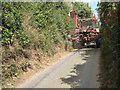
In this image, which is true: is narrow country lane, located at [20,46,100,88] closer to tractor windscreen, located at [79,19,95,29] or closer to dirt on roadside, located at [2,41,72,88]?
dirt on roadside, located at [2,41,72,88]

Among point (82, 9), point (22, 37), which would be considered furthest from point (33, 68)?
point (82, 9)

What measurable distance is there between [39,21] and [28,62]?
9.00ft

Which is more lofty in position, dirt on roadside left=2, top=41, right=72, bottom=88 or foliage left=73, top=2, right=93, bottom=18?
foliage left=73, top=2, right=93, bottom=18

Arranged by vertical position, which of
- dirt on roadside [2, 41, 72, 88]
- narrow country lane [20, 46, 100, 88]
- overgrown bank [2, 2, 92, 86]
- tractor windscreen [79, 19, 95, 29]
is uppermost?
tractor windscreen [79, 19, 95, 29]

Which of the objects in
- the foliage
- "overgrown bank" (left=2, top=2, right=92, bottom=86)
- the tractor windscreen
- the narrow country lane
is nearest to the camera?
the narrow country lane

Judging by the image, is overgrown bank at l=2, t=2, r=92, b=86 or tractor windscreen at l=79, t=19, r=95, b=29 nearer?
overgrown bank at l=2, t=2, r=92, b=86

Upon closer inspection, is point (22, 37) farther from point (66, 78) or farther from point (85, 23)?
point (85, 23)

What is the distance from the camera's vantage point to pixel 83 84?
14.4 ft

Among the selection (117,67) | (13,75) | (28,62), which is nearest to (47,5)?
(28,62)

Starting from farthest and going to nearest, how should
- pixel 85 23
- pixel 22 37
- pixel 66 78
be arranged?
1. pixel 85 23
2. pixel 22 37
3. pixel 66 78

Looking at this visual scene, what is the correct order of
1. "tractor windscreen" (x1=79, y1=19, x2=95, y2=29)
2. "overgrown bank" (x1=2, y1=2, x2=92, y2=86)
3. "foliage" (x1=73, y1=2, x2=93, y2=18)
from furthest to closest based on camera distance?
"foliage" (x1=73, y1=2, x2=93, y2=18), "tractor windscreen" (x1=79, y1=19, x2=95, y2=29), "overgrown bank" (x1=2, y1=2, x2=92, y2=86)

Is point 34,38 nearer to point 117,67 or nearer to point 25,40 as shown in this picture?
point 25,40

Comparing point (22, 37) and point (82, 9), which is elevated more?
point (82, 9)

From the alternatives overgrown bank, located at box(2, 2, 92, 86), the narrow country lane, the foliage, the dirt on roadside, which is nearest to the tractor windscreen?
overgrown bank, located at box(2, 2, 92, 86)
